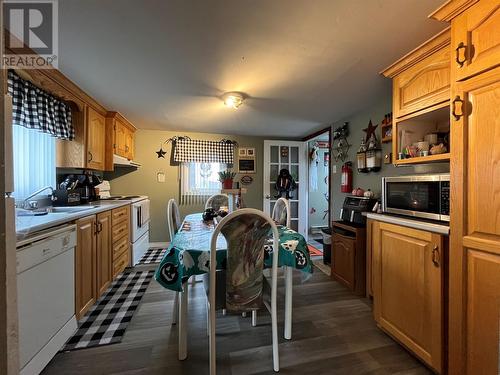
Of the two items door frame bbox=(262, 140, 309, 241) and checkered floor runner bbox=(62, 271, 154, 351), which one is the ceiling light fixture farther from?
checkered floor runner bbox=(62, 271, 154, 351)

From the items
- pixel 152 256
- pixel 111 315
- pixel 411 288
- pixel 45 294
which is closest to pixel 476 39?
pixel 411 288

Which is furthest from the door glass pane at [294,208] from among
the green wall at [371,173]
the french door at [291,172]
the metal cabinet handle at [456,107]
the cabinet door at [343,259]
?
the metal cabinet handle at [456,107]

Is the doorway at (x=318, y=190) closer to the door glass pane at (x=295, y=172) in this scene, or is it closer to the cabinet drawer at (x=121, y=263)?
the door glass pane at (x=295, y=172)

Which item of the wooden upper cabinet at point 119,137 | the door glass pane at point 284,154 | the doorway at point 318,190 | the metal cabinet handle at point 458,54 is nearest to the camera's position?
the metal cabinet handle at point 458,54

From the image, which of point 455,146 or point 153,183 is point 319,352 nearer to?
point 455,146

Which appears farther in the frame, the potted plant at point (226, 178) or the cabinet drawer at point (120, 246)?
the potted plant at point (226, 178)

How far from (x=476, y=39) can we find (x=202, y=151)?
3508 mm

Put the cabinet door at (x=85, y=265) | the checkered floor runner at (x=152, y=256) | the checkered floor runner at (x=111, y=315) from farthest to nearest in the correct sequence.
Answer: the checkered floor runner at (x=152, y=256), the cabinet door at (x=85, y=265), the checkered floor runner at (x=111, y=315)

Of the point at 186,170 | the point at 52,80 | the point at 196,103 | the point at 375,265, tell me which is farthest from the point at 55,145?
the point at 375,265

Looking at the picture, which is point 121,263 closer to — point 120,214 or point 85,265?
point 120,214

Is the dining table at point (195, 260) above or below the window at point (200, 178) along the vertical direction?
below

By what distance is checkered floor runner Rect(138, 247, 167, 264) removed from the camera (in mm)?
3207

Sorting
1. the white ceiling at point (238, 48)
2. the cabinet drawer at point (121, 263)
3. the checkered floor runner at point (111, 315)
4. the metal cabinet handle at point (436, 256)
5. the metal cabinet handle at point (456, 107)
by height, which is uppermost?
the white ceiling at point (238, 48)

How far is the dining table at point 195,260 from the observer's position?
1256 millimetres
